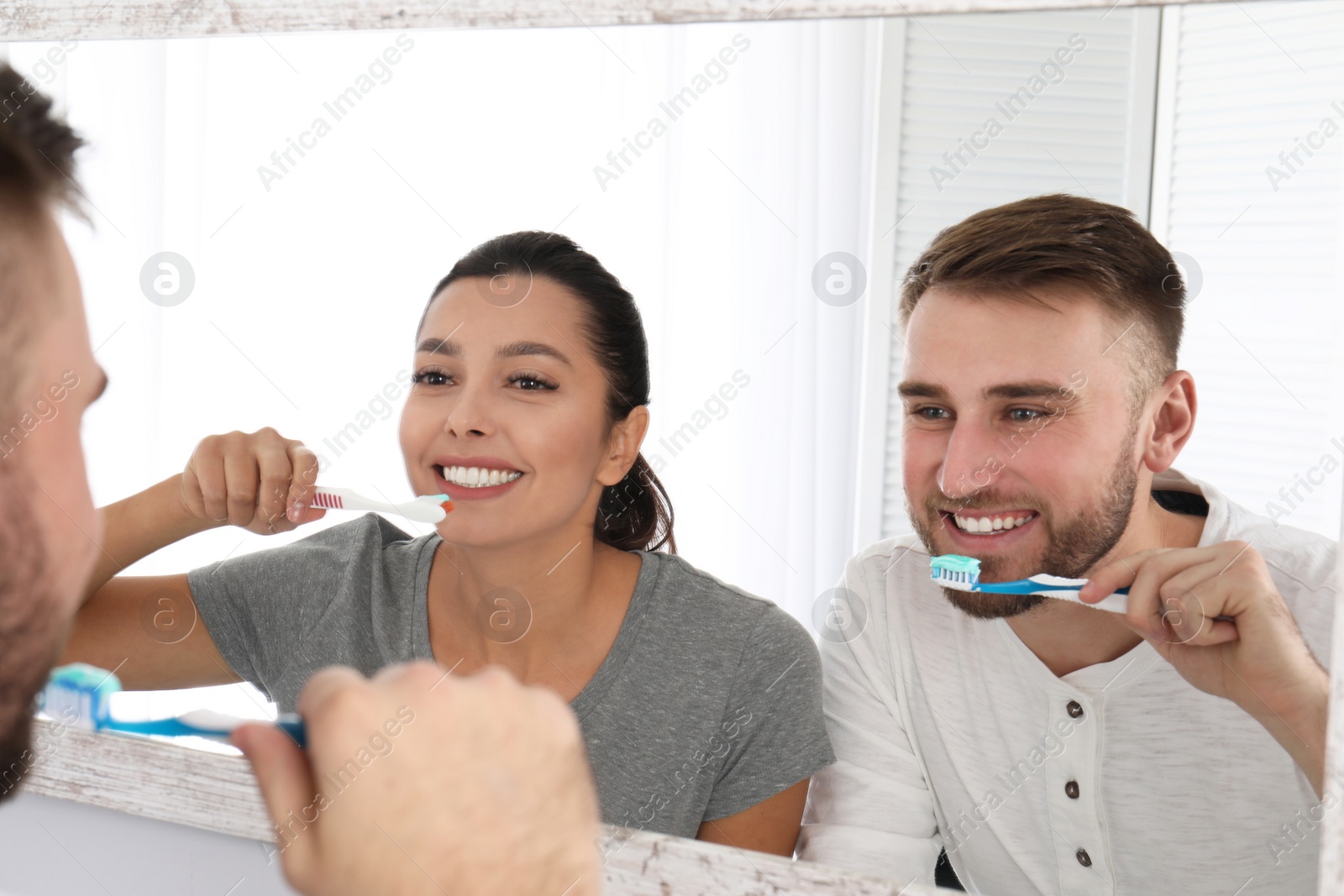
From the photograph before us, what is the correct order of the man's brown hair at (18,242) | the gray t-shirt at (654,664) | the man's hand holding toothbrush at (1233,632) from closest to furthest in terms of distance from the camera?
the man's brown hair at (18,242)
the man's hand holding toothbrush at (1233,632)
the gray t-shirt at (654,664)

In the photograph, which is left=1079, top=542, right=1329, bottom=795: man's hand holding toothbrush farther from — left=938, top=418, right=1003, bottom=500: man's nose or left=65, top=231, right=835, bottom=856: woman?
left=65, top=231, right=835, bottom=856: woman

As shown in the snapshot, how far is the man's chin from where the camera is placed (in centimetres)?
58

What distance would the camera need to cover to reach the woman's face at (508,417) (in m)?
0.66

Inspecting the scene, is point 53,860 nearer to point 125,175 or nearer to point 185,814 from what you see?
point 185,814

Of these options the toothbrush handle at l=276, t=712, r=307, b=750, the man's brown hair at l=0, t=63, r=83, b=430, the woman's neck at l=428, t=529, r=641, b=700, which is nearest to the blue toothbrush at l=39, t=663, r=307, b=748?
the toothbrush handle at l=276, t=712, r=307, b=750

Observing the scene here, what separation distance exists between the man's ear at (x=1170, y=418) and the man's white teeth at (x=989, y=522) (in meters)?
0.07

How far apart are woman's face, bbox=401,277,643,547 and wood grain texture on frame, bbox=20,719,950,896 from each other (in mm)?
216

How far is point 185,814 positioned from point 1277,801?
696mm

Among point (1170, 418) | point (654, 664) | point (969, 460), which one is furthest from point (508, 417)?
point (1170, 418)

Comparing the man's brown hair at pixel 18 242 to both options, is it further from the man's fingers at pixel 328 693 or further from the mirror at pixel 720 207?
the mirror at pixel 720 207

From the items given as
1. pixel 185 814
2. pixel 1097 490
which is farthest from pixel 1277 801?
pixel 185 814

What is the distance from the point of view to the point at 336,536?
72 centimetres

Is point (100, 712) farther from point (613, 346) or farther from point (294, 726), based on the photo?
point (613, 346)

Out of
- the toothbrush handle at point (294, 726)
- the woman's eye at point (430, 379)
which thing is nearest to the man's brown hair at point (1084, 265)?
the woman's eye at point (430, 379)
